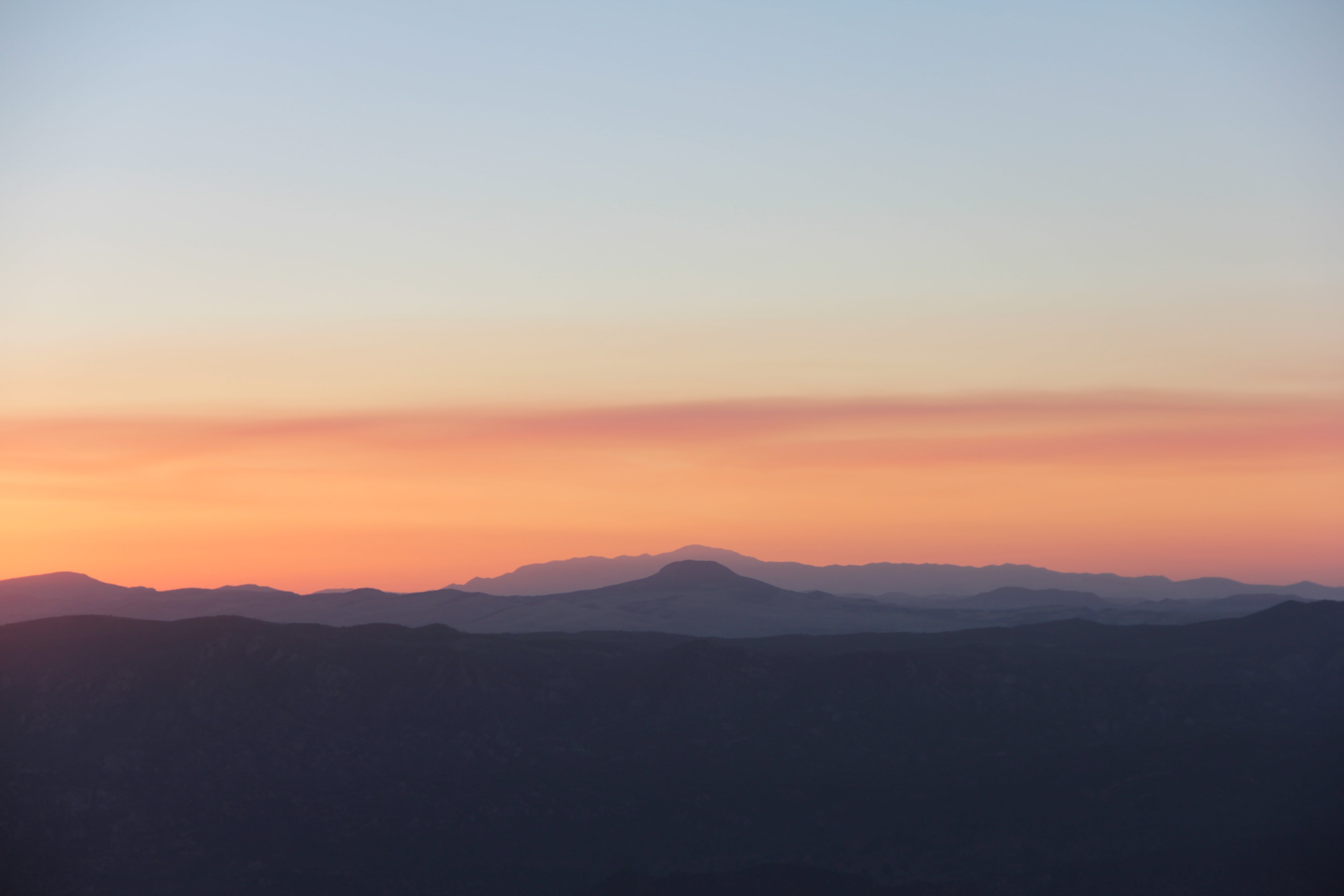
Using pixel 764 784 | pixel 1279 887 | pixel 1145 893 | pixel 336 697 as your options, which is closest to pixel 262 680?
pixel 336 697

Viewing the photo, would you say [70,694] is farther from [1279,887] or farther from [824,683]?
[1279,887]

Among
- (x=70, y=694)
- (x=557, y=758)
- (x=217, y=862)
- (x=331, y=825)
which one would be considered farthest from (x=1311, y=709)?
(x=70, y=694)

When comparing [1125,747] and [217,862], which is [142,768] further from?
[1125,747]

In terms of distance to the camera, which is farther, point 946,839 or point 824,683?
point 824,683

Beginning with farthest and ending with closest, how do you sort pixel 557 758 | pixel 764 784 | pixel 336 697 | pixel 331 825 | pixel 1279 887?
pixel 336 697, pixel 557 758, pixel 764 784, pixel 331 825, pixel 1279 887

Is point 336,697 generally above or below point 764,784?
above

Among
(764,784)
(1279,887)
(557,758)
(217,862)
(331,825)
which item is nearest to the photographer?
(1279,887)
